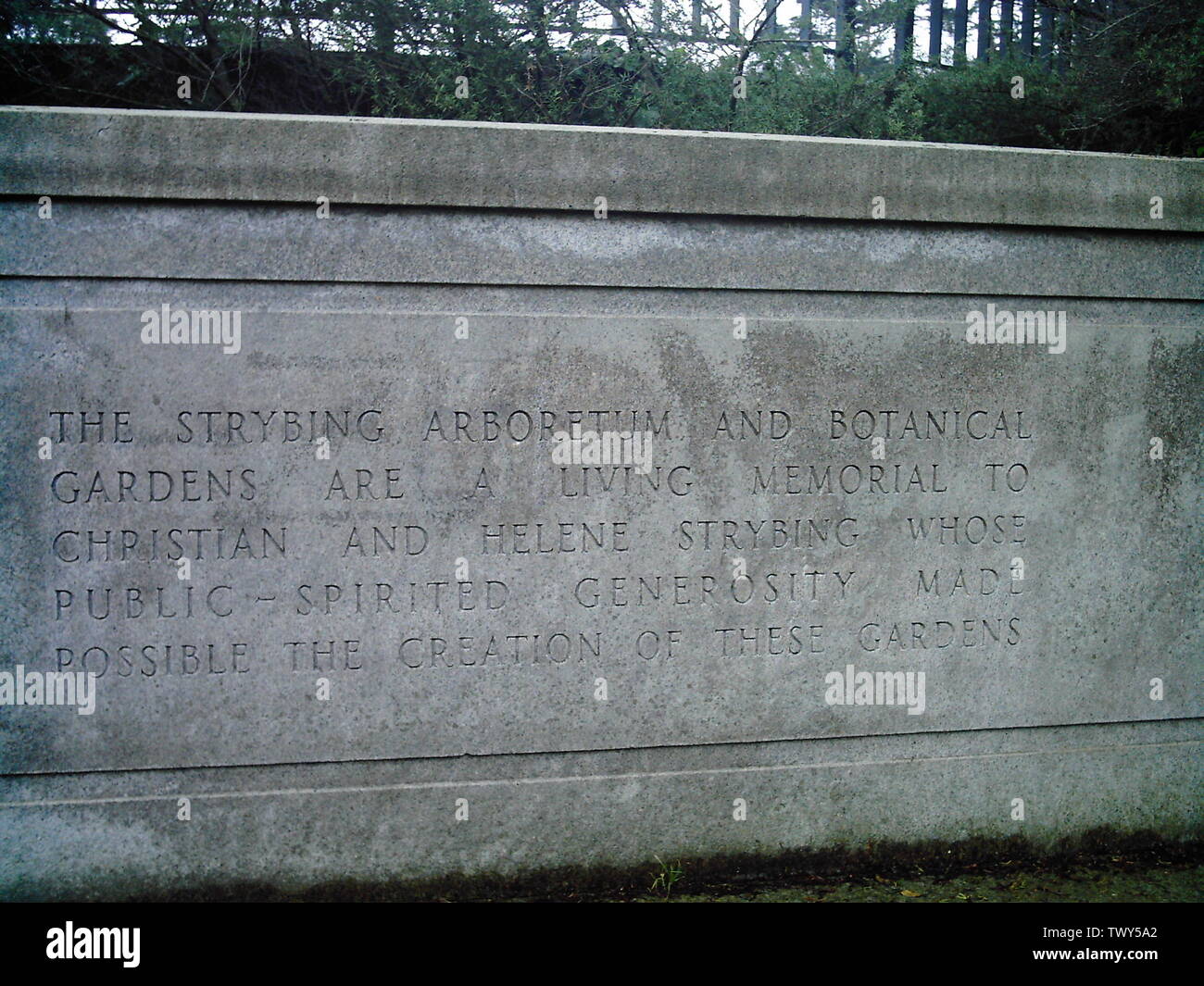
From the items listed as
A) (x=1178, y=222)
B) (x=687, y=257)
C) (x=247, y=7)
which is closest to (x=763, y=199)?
(x=687, y=257)

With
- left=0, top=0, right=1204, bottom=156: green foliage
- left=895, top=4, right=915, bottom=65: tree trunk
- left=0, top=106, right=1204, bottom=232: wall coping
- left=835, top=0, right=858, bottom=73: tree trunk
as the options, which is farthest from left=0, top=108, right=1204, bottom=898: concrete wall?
left=895, top=4, right=915, bottom=65: tree trunk

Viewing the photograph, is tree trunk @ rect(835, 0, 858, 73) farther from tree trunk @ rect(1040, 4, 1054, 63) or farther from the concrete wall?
the concrete wall

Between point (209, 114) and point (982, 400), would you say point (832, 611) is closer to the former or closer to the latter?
point (982, 400)

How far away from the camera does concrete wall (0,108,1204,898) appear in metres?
3.23

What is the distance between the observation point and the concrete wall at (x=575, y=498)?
323 cm

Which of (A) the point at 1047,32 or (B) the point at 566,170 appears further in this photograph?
(A) the point at 1047,32

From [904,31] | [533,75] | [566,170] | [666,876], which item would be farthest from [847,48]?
[666,876]

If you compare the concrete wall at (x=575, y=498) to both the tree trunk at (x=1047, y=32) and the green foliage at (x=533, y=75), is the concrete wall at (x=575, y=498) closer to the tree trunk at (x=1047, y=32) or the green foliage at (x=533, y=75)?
the green foliage at (x=533, y=75)

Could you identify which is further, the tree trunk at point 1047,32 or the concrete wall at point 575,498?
the tree trunk at point 1047,32

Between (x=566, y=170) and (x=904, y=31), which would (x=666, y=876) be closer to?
(x=566, y=170)

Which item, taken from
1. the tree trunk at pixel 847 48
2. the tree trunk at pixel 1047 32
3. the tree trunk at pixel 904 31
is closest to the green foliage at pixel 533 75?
the tree trunk at pixel 847 48

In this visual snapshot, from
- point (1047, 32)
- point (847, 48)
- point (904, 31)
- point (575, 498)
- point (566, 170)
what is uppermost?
point (904, 31)

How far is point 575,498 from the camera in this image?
347cm

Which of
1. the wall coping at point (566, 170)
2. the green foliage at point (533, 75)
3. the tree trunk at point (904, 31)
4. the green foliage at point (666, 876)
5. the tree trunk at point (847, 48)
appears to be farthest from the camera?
the tree trunk at point (904, 31)
